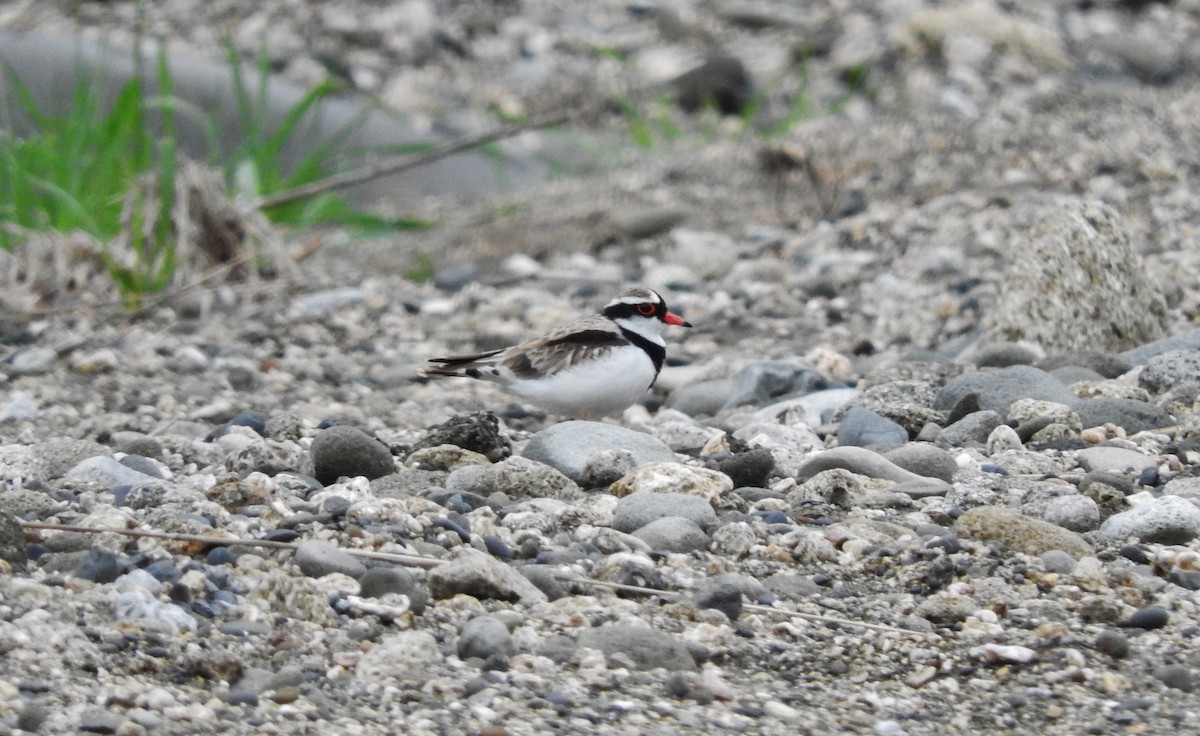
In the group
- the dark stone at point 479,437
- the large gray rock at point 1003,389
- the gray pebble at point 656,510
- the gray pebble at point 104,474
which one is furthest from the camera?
the large gray rock at point 1003,389

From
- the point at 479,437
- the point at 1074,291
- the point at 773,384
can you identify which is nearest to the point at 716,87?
the point at 1074,291

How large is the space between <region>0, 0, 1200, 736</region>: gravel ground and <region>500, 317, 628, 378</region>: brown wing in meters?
0.27

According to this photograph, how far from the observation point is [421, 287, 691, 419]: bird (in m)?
4.32

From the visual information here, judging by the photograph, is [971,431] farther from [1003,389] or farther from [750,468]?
[750,468]

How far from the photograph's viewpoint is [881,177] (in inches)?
295

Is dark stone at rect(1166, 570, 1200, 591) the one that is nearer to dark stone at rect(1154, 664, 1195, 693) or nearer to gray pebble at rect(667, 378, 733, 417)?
dark stone at rect(1154, 664, 1195, 693)

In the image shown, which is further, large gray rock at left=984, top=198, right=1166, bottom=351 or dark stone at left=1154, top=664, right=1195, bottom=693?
large gray rock at left=984, top=198, right=1166, bottom=351

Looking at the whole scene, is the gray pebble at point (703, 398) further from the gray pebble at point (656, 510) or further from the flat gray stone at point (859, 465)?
the gray pebble at point (656, 510)

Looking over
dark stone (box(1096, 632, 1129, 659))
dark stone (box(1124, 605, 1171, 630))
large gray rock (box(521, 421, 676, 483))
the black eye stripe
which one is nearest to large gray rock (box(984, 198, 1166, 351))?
the black eye stripe

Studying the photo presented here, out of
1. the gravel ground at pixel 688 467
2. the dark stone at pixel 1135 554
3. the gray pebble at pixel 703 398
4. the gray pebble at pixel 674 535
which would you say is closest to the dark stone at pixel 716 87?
the gravel ground at pixel 688 467

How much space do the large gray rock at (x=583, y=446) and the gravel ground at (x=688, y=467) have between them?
13 mm

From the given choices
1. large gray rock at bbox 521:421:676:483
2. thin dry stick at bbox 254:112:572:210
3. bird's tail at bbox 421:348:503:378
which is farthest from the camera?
thin dry stick at bbox 254:112:572:210

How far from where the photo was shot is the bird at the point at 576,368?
432 centimetres

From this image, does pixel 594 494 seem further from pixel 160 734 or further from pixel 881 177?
pixel 881 177
